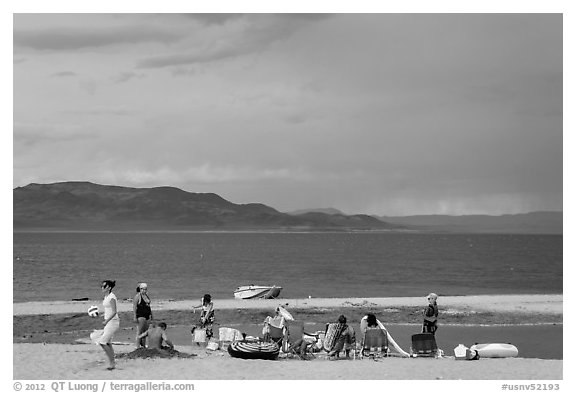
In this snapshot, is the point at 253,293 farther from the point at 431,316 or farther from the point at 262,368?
the point at 262,368

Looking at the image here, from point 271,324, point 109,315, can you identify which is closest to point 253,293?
point 271,324

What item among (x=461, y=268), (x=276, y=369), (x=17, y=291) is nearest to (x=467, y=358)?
(x=276, y=369)

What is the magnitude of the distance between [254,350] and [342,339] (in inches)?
103

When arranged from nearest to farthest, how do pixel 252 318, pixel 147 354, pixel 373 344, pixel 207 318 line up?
pixel 147 354, pixel 373 344, pixel 207 318, pixel 252 318

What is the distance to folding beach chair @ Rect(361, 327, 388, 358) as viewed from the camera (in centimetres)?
1958

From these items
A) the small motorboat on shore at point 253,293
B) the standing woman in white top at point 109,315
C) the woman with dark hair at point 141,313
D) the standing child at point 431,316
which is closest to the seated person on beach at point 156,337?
the woman with dark hair at point 141,313

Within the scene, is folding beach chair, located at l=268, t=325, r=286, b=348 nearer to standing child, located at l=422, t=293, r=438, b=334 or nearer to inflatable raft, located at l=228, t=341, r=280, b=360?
inflatable raft, located at l=228, t=341, r=280, b=360

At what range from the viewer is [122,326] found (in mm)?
29656

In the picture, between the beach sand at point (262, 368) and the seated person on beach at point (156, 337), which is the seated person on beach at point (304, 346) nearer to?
the beach sand at point (262, 368)

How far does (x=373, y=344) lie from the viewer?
64.4 feet

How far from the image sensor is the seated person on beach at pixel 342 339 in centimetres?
1938

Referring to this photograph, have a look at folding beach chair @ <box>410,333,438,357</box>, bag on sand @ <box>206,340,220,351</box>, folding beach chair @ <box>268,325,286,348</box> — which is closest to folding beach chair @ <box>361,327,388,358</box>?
folding beach chair @ <box>410,333,438,357</box>
